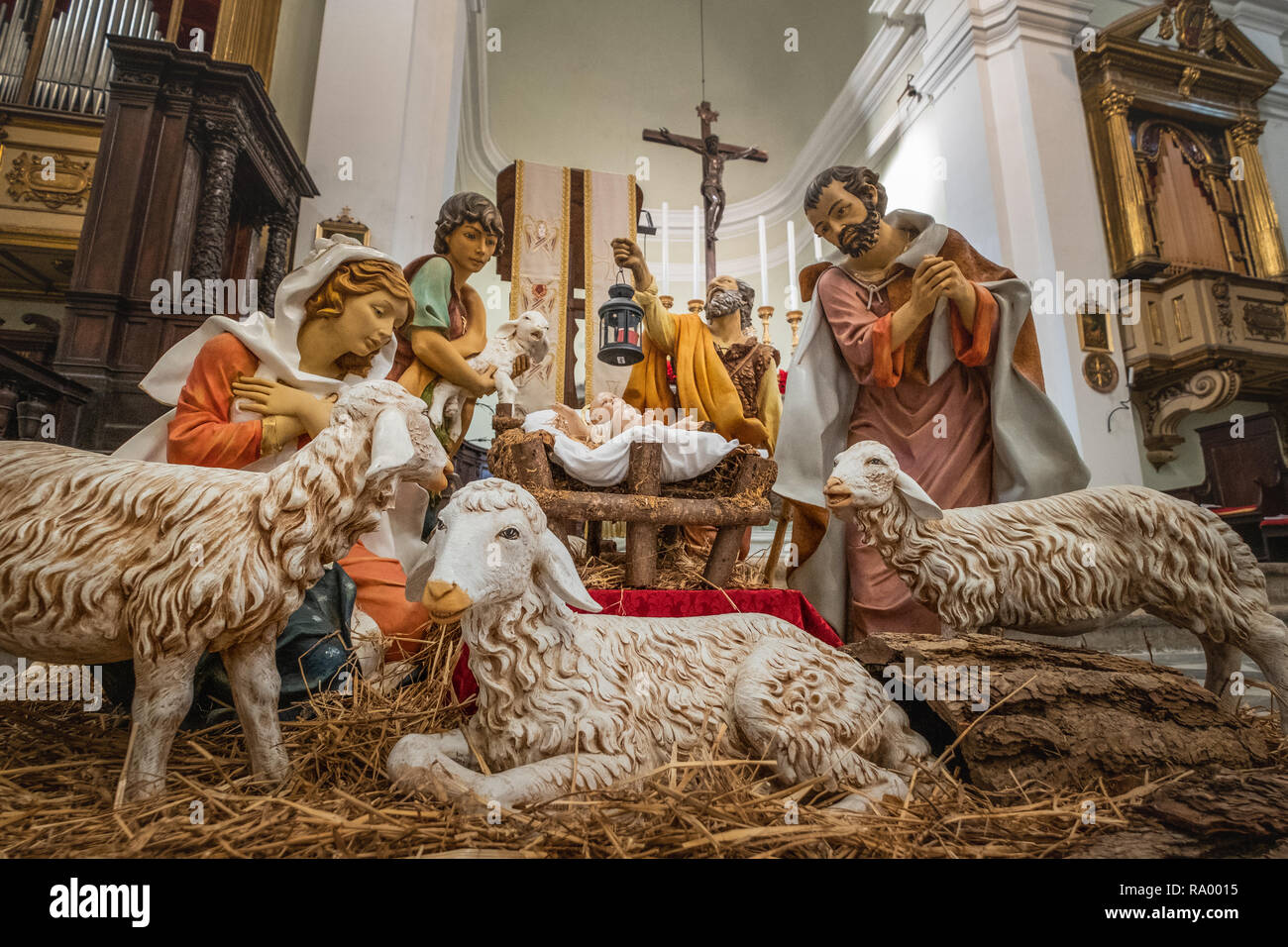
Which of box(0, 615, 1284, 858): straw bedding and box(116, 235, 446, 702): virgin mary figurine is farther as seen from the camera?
box(116, 235, 446, 702): virgin mary figurine

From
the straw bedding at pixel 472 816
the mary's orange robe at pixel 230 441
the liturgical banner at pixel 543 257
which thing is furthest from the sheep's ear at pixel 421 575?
the liturgical banner at pixel 543 257

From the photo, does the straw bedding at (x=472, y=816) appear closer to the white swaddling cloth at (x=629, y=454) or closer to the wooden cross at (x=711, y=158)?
the white swaddling cloth at (x=629, y=454)

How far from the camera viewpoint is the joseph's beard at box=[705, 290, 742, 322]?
358cm

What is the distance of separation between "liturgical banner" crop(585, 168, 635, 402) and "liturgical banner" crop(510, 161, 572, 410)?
0.67 feet

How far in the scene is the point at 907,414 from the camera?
2344 millimetres

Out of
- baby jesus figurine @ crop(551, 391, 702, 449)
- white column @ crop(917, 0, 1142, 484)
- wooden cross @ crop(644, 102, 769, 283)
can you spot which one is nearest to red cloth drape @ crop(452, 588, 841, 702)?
baby jesus figurine @ crop(551, 391, 702, 449)

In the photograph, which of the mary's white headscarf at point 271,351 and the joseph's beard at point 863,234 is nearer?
the mary's white headscarf at point 271,351

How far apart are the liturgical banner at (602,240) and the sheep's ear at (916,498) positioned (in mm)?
3591

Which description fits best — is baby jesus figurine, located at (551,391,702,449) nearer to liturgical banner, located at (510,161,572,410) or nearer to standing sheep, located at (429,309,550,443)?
standing sheep, located at (429,309,550,443)

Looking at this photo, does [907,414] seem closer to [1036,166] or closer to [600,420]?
[600,420]

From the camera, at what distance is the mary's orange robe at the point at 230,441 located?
1.54m

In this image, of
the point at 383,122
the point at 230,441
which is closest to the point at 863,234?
the point at 230,441

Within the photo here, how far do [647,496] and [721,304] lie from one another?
1.89 meters
